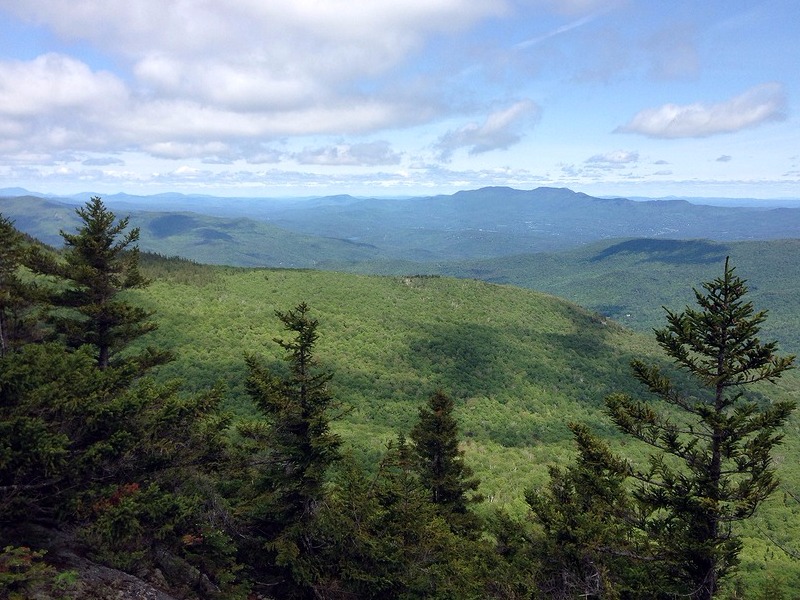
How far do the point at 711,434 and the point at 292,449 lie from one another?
33.6ft

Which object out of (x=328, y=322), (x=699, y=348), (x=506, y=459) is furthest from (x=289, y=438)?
(x=328, y=322)

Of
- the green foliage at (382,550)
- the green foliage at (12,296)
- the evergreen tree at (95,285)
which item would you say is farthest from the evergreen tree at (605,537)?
the green foliage at (12,296)

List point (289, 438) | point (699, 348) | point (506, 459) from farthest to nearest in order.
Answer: point (506, 459) → point (289, 438) → point (699, 348)

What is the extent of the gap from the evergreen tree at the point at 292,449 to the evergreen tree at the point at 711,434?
305 inches

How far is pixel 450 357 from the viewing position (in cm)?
7862

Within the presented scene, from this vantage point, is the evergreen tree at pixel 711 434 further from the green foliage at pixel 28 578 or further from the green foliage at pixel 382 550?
the green foliage at pixel 28 578

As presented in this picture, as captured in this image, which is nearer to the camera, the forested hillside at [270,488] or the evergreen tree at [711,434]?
the evergreen tree at [711,434]

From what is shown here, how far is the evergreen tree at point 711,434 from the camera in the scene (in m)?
8.90

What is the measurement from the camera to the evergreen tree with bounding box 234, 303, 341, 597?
12297 millimetres

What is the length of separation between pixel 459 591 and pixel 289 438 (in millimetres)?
6661

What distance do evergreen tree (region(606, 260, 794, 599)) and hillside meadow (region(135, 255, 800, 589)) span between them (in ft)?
76.4

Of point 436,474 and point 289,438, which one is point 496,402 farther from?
point 289,438

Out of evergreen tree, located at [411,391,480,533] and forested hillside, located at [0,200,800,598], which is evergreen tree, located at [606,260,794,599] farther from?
evergreen tree, located at [411,391,480,533]

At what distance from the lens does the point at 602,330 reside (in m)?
113
